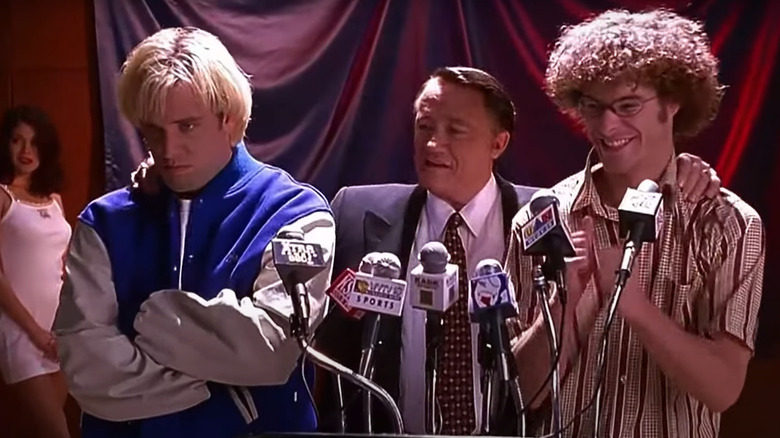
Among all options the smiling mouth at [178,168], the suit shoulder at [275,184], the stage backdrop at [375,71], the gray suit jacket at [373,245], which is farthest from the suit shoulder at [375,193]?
the stage backdrop at [375,71]

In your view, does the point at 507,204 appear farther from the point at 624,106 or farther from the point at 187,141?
the point at 187,141

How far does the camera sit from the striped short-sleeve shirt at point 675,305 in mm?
1673

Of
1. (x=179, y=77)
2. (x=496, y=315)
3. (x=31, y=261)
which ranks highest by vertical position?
(x=179, y=77)

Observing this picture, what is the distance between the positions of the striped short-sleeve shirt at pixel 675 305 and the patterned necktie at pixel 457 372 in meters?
0.21

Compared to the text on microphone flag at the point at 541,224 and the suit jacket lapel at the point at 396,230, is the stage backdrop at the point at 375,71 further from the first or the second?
the text on microphone flag at the point at 541,224

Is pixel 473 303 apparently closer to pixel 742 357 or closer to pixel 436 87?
pixel 742 357

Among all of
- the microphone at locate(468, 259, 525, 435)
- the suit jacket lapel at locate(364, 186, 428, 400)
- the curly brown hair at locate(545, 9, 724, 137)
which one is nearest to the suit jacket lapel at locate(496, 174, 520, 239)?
the suit jacket lapel at locate(364, 186, 428, 400)

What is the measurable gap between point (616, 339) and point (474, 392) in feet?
0.95

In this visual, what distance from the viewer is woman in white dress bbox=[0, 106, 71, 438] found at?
350cm

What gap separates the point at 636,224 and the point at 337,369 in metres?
0.39

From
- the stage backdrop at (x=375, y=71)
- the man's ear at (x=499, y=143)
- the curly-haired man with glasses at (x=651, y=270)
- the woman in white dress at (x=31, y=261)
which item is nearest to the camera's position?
the curly-haired man with glasses at (x=651, y=270)

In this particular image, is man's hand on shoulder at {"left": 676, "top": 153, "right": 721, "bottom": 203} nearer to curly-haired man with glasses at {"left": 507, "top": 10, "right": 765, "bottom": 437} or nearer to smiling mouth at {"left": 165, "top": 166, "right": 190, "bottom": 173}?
curly-haired man with glasses at {"left": 507, "top": 10, "right": 765, "bottom": 437}

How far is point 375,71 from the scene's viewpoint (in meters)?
3.33

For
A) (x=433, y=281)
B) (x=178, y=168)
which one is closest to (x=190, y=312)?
(x=178, y=168)
